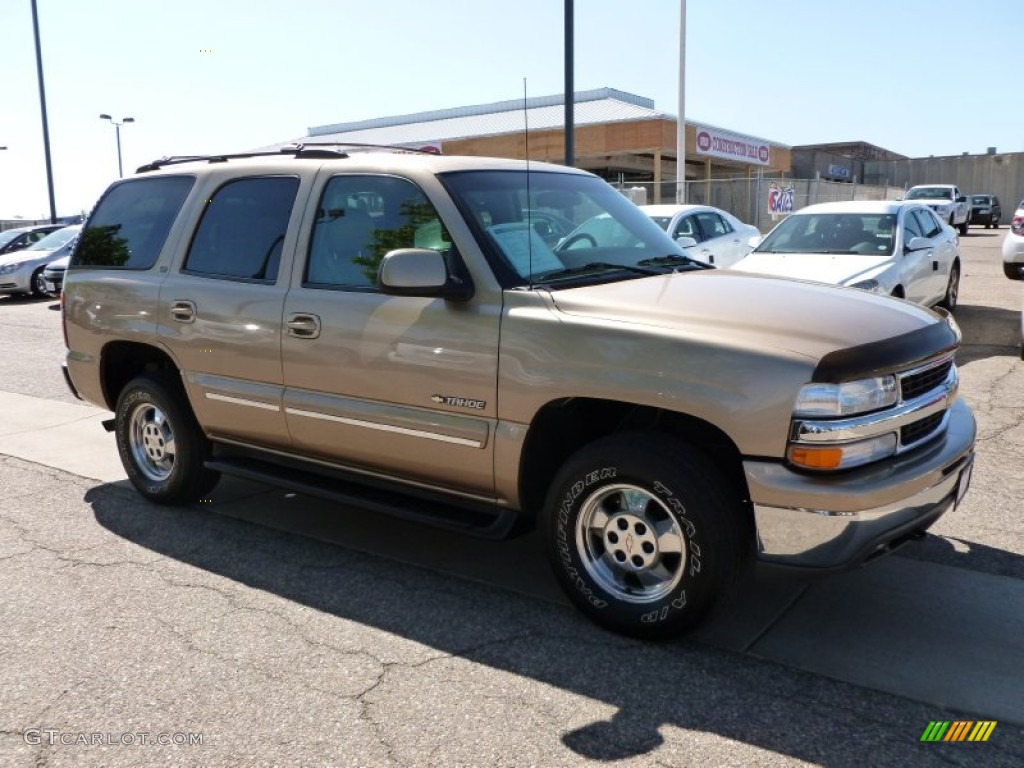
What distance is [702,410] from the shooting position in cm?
327

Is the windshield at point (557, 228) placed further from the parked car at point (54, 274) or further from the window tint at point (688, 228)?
the parked car at point (54, 274)

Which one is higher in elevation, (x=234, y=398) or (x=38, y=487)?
(x=234, y=398)

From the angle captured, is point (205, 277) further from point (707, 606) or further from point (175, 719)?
point (707, 606)

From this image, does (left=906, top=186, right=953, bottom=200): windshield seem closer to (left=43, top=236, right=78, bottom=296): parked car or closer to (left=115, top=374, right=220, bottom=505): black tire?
(left=43, top=236, right=78, bottom=296): parked car

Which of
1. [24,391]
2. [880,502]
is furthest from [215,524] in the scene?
[24,391]

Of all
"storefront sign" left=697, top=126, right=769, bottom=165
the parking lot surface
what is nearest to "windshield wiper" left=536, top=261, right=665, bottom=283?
the parking lot surface

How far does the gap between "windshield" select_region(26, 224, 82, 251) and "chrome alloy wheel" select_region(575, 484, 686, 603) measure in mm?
19242

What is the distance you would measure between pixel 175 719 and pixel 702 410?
2.13 m

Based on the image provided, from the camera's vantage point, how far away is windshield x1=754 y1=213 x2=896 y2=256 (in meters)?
9.62

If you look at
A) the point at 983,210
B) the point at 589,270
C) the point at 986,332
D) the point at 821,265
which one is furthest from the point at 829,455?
the point at 983,210

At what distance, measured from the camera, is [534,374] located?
3.65 metres

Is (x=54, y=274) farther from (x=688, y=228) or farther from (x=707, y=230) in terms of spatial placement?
(x=707, y=230)

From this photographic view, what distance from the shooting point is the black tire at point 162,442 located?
17.1 ft

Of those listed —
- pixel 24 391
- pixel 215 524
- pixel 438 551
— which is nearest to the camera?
pixel 438 551
